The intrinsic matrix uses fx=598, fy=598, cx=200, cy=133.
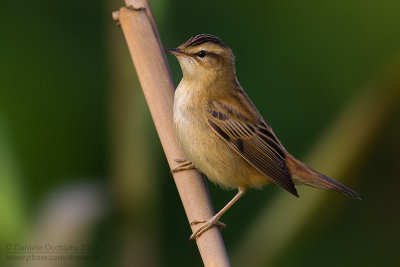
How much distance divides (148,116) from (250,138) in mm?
593

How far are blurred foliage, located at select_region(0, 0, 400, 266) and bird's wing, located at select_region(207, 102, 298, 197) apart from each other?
105 mm

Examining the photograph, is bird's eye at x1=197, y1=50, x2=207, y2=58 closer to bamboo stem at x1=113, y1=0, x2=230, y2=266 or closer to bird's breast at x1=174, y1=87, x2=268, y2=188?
bird's breast at x1=174, y1=87, x2=268, y2=188

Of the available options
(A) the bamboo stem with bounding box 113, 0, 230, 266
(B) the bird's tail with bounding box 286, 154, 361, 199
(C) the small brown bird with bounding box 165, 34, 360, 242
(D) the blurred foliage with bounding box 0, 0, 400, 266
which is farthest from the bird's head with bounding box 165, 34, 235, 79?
(B) the bird's tail with bounding box 286, 154, 361, 199

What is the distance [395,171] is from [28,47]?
1886 mm

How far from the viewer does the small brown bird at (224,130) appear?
2.98 m

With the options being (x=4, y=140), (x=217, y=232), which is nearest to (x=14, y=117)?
(x=4, y=140)

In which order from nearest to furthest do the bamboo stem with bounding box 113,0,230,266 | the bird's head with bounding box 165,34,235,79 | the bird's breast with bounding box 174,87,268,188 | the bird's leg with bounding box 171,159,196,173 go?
the bamboo stem with bounding box 113,0,230,266, the bird's leg with bounding box 171,159,196,173, the bird's breast with bounding box 174,87,268,188, the bird's head with bounding box 165,34,235,79

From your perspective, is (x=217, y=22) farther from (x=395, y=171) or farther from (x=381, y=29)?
(x=395, y=171)

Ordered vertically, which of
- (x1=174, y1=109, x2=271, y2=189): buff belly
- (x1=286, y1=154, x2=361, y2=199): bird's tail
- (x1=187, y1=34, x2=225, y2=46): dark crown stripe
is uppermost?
(x1=187, y1=34, x2=225, y2=46): dark crown stripe

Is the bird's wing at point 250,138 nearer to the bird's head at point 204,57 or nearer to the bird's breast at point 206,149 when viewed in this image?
the bird's breast at point 206,149

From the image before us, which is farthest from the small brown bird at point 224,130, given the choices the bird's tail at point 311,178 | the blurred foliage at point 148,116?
the blurred foliage at point 148,116

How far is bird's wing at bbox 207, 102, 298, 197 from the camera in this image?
3.10 m

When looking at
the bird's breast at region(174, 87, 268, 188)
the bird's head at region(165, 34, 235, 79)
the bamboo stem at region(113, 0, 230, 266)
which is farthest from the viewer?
the bird's head at region(165, 34, 235, 79)

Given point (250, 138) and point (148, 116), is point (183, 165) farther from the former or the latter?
point (250, 138)
